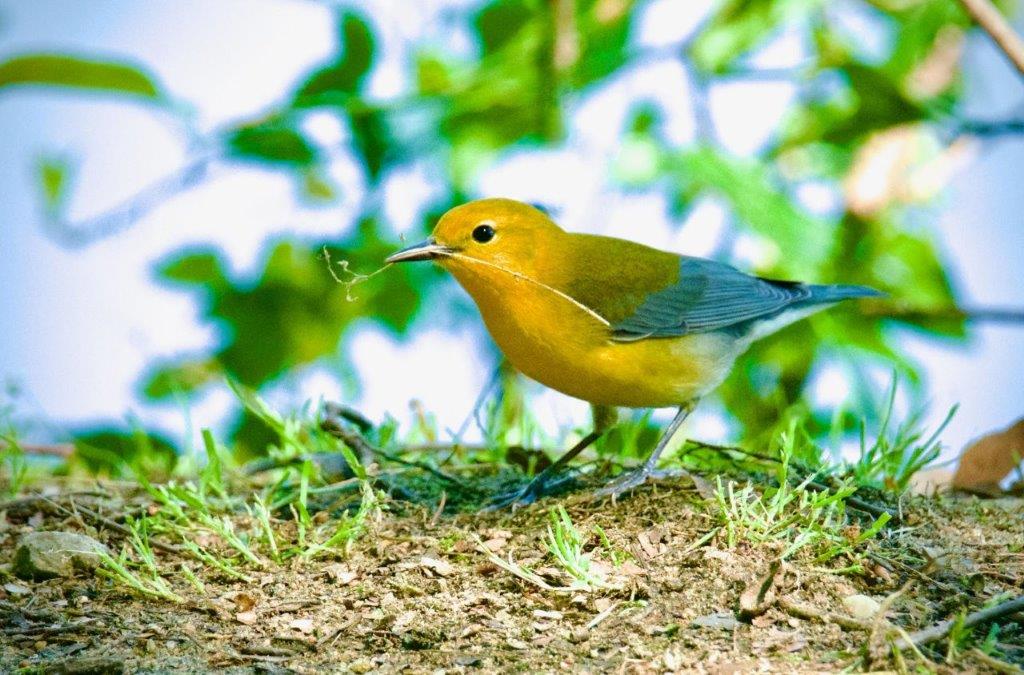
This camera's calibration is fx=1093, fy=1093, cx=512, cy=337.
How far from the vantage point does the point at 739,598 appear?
323cm

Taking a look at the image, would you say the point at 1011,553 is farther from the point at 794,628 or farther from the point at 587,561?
the point at 587,561

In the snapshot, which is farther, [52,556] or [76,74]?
[76,74]

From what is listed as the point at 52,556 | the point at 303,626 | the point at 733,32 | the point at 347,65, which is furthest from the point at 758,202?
the point at 52,556

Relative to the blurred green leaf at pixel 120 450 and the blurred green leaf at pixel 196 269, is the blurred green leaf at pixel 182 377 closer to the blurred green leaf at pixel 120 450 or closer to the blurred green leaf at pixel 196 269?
the blurred green leaf at pixel 120 450

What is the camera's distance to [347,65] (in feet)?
18.1

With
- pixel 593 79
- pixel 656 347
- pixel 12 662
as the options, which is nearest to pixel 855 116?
pixel 593 79

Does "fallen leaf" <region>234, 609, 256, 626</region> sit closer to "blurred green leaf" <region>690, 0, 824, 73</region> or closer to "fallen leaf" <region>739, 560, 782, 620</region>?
"fallen leaf" <region>739, 560, 782, 620</region>

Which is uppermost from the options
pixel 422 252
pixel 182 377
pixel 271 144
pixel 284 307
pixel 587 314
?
pixel 271 144

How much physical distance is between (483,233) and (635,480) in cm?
113

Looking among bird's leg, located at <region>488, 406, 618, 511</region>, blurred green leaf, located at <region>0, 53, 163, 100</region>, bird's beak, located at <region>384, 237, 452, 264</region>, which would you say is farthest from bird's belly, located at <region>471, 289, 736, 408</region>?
blurred green leaf, located at <region>0, 53, 163, 100</region>

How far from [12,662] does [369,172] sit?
128 inches

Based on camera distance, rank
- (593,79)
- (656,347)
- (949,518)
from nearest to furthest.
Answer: (949,518) → (656,347) → (593,79)

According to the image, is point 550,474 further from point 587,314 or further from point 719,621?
point 719,621

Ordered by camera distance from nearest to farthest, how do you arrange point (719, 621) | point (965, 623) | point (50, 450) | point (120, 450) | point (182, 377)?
point (965, 623)
point (719, 621)
point (50, 450)
point (120, 450)
point (182, 377)
